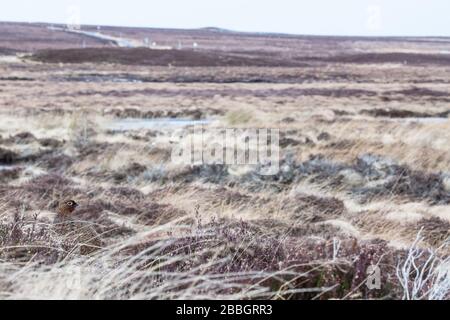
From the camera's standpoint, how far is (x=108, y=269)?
3521 millimetres

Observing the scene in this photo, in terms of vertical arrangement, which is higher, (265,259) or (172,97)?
(265,259)

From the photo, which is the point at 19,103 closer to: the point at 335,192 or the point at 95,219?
the point at 335,192

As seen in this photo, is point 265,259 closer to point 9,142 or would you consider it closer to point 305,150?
point 305,150

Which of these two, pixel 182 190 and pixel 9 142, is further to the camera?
pixel 9 142

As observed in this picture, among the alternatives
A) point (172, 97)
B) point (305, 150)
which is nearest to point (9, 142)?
point (305, 150)

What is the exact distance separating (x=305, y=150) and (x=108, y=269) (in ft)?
37.4

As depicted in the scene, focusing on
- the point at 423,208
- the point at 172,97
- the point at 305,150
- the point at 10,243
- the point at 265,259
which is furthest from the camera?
the point at 172,97

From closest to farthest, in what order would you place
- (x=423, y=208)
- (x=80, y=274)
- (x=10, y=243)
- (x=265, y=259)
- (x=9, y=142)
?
(x=80, y=274) → (x=265, y=259) → (x=10, y=243) → (x=423, y=208) → (x=9, y=142)

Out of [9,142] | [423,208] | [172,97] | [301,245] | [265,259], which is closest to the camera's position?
[265,259]

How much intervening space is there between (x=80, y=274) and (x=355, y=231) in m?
3.51

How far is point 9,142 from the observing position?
16.2 meters

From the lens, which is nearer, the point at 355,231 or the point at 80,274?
the point at 80,274

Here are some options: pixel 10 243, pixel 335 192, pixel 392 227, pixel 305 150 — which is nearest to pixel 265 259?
pixel 10 243

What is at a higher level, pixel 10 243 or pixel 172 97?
pixel 10 243
